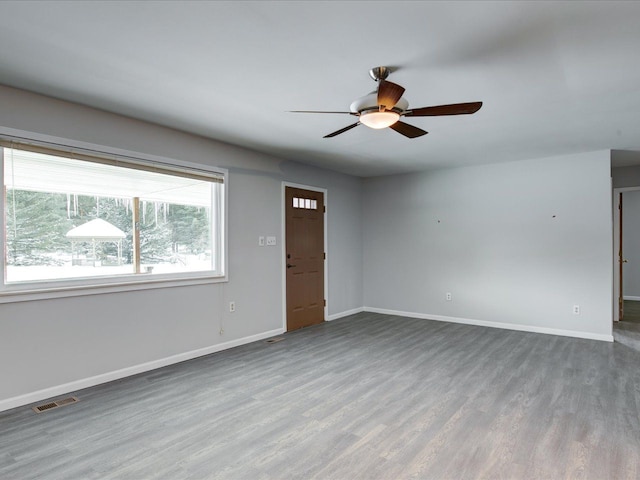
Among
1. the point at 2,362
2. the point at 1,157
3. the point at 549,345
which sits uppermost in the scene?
the point at 1,157

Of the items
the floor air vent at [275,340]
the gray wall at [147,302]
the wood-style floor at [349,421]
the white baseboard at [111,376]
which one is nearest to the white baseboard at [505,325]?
the wood-style floor at [349,421]

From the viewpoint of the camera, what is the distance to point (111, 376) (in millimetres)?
3430

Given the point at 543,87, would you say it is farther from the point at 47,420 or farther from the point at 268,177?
the point at 47,420

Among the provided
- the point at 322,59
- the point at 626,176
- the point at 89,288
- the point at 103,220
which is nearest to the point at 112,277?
the point at 89,288

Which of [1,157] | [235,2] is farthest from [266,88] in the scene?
[1,157]

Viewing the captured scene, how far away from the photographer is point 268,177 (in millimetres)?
5039

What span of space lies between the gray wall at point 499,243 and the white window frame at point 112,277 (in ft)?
10.6

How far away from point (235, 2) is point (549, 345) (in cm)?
494

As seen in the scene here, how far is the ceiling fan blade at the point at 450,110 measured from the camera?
93.7 inches

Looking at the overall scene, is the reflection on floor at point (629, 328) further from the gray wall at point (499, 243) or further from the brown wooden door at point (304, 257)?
the brown wooden door at point (304, 257)

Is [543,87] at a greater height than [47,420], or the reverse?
[543,87]

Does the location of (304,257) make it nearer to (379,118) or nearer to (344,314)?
(344,314)

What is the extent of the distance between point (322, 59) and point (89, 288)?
2782 millimetres

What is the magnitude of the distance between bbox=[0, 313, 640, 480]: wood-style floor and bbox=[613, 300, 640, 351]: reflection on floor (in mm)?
554
